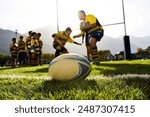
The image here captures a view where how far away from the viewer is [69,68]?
5145mm

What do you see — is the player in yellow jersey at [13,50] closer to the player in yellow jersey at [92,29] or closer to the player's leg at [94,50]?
the player in yellow jersey at [92,29]

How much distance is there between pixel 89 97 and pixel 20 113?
80 cm

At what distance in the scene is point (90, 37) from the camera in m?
10.6

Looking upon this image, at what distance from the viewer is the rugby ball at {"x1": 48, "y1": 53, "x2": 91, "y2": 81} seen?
5133 millimetres

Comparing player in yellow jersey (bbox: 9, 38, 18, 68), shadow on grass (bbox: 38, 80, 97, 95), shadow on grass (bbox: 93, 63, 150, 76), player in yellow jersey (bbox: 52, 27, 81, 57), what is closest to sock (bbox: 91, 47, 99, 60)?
player in yellow jersey (bbox: 52, 27, 81, 57)

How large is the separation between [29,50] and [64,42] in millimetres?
3328

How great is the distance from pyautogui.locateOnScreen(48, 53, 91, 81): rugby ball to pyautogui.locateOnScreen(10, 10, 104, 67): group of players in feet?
15.5

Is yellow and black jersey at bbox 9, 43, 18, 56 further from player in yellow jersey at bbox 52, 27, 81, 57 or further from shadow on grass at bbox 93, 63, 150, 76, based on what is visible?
shadow on grass at bbox 93, 63, 150, 76

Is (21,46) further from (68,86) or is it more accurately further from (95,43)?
(68,86)

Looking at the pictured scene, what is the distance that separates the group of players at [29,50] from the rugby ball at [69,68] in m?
9.17

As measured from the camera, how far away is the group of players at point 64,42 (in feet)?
34.4

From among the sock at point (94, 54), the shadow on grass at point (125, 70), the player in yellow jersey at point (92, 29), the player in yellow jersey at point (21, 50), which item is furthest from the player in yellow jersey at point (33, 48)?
the shadow on grass at point (125, 70)

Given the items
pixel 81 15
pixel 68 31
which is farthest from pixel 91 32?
pixel 68 31

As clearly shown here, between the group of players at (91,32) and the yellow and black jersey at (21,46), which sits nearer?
the group of players at (91,32)
